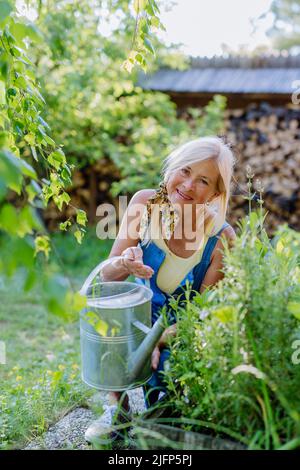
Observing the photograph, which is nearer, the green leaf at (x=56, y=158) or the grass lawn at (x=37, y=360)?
the green leaf at (x=56, y=158)

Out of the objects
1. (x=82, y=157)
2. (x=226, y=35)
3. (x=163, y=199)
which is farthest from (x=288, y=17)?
(x=163, y=199)

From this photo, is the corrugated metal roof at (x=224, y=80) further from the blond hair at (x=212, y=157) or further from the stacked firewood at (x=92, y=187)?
the blond hair at (x=212, y=157)

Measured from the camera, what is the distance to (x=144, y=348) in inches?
57.0

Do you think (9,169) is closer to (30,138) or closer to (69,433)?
(30,138)

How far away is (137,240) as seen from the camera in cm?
209

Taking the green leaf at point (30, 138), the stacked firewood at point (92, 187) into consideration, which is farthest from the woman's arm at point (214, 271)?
the stacked firewood at point (92, 187)

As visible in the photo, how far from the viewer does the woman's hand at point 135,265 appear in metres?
1.67

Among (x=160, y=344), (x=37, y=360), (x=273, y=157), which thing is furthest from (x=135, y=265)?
(x=273, y=157)

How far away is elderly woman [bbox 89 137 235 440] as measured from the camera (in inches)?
76.3

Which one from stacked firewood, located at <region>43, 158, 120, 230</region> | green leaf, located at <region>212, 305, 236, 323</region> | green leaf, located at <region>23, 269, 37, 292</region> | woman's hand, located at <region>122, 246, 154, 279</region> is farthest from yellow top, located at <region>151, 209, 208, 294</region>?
stacked firewood, located at <region>43, 158, 120, 230</region>

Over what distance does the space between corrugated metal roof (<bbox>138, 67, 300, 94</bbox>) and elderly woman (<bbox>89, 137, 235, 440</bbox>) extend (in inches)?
153

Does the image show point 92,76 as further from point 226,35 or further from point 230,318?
point 230,318

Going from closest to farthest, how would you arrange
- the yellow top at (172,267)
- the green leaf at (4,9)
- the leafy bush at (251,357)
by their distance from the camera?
1. the green leaf at (4,9)
2. the leafy bush at (251,357)
3. the yellow top at (172,267)

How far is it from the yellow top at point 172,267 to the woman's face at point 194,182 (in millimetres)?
Answer: 190
